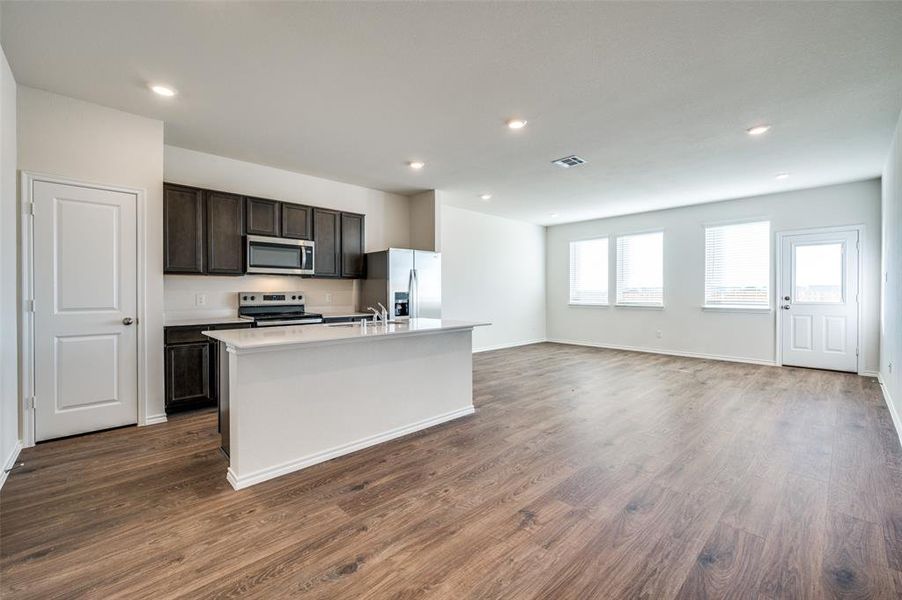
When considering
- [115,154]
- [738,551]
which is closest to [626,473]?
[738,551]

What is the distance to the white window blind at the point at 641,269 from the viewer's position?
7465 millimetres

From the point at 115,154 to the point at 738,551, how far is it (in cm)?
510

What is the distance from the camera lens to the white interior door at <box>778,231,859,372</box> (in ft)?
18.3

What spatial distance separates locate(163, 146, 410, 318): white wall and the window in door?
5.98m

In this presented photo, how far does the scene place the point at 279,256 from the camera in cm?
466

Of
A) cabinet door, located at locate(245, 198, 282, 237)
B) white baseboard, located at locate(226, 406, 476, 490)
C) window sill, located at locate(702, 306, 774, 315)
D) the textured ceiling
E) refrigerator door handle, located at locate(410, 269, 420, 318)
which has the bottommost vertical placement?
white baseboard, located at locate(226, 406, 476, 490)

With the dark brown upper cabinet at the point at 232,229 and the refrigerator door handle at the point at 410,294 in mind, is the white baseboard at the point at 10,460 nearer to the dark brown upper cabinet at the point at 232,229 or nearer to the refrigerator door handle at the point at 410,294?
the dark brown upper cabinet at the point at 232,229

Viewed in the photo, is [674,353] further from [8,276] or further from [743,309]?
[8,276]

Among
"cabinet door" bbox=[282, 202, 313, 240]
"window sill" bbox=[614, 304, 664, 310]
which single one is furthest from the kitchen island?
"window sill" bbox=[614, 304, 664, 310]

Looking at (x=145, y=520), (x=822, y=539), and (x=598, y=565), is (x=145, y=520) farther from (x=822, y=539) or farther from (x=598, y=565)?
(x=822, y=539)

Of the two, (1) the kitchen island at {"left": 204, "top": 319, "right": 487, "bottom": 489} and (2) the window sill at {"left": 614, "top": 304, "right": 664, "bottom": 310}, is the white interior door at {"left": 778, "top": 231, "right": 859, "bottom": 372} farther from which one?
(1) the kitchen island at {"left": 204, "top": 319, "right": 487, "bottom": 489}

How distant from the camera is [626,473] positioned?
265 centimetres

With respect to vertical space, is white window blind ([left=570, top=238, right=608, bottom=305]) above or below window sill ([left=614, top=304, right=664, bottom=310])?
above

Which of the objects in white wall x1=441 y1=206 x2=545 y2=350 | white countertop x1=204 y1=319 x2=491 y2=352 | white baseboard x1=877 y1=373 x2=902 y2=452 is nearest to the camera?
white countertop x1=204 y1=319 x2=491 y2=352
